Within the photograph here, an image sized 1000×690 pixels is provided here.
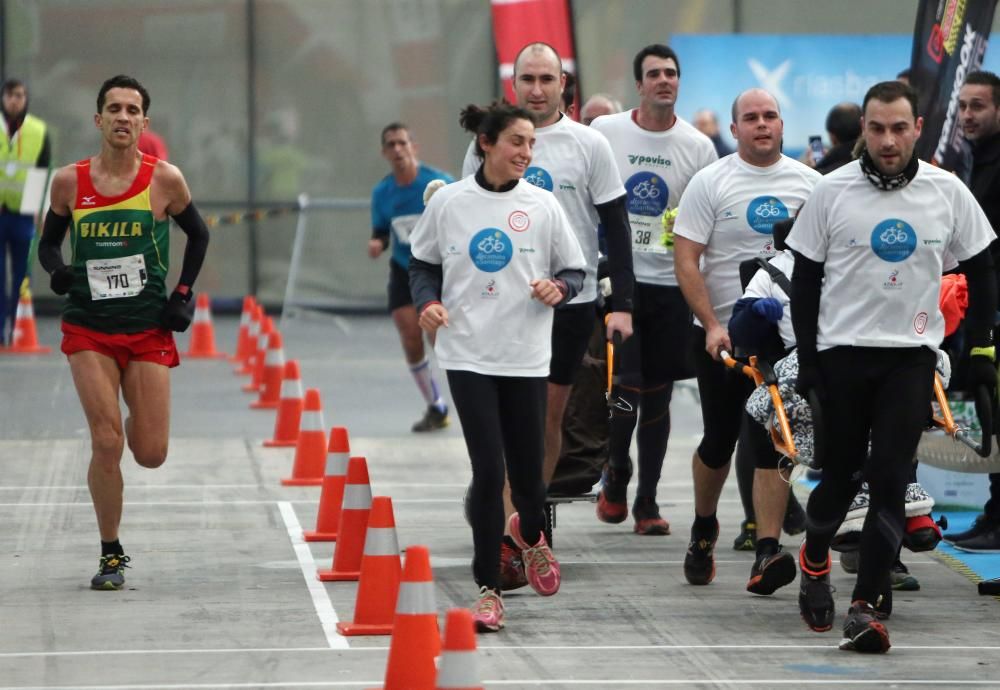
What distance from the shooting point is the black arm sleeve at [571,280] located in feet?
25.2

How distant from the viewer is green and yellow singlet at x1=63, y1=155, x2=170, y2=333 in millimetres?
8336

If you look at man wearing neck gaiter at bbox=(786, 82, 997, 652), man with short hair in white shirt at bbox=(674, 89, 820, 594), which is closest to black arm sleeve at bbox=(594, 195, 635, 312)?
man with short hair in white shirt at bbox=(674, 89, 820, 594)

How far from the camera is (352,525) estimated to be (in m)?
8.48

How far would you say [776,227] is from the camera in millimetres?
7680

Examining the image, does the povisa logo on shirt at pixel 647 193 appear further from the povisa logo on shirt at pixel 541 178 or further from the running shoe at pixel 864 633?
the running shoe at pixel 864 633

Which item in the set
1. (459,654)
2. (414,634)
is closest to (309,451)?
(414,634)

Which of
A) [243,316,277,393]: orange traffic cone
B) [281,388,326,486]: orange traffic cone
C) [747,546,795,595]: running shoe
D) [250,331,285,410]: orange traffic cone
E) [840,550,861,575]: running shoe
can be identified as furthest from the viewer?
[243,316,277,393]: orange traffic cone

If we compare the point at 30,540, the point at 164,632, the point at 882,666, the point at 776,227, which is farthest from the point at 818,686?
the point at 30,540

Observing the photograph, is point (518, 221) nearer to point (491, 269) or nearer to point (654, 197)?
point (491, 269)

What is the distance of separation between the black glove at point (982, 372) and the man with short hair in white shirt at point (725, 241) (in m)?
1.12

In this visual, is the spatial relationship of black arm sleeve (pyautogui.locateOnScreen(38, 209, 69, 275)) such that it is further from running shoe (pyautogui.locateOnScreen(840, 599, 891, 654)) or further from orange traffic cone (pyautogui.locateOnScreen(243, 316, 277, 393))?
orange traffic cone (pyautogui.locateOnScreen(243, 316, 277, 393))

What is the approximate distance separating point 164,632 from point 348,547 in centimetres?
127

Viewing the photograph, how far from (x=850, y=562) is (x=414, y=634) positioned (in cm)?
321

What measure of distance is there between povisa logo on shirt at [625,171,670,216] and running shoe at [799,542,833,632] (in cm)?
254
